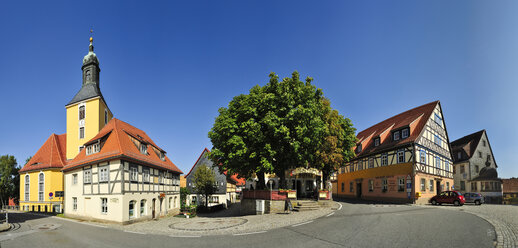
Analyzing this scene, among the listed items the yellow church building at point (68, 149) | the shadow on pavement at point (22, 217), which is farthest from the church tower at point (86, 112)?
the shadow on pavement at point (22, 217)

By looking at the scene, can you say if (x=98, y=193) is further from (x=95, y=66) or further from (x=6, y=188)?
(x=6, y=188)

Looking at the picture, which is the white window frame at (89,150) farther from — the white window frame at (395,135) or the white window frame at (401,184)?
the white window frame at (395,135)

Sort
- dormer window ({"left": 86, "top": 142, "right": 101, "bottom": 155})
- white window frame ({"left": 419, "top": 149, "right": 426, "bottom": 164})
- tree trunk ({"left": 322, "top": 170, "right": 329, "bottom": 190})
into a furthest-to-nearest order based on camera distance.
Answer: tree trunk ({"left": 322, "top": 170, "right": 329, "bottom": 190})
white window frame ({"left": 419, "top": 149, "right": 426, "bottom": 164})
dormer window ({"left": 86, "top": 142, "right": 101, "bottom": 155})

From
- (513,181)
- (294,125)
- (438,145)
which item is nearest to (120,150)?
(294,125)

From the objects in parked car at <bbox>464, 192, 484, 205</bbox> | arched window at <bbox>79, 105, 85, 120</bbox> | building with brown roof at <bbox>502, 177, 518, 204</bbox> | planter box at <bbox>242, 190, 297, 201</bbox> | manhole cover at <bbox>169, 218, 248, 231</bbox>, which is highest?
arched window at <bbox>79, 105, 85, 120</bbox>

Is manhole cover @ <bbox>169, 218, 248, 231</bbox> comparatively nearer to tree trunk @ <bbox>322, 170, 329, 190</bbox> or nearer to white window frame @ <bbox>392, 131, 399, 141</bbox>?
tree trunk @ <bbox>322, 170, 329, 190</bbox>

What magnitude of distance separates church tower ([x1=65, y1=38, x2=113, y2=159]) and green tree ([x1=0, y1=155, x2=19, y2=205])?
1551 cm

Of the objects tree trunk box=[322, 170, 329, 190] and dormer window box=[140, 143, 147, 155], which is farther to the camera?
tree trunk box=[322, 170, 329, 190]

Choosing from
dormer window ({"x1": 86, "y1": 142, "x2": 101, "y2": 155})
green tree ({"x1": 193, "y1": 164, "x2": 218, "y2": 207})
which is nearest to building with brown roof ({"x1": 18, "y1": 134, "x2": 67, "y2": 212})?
dormer window ({"x1": 86, "y1": 142, "x2": 101, "y2": 155})

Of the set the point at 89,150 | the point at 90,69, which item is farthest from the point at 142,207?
the point at 90,69

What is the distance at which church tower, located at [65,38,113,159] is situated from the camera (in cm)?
3544

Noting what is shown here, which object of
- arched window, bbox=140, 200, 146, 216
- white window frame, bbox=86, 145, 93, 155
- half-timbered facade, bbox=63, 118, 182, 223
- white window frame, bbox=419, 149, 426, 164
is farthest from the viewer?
white window frame, bbox=419, 149, 426, 164

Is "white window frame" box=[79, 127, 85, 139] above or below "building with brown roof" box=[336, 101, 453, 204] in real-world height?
above

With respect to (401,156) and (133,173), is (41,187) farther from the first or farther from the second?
(401,156)
